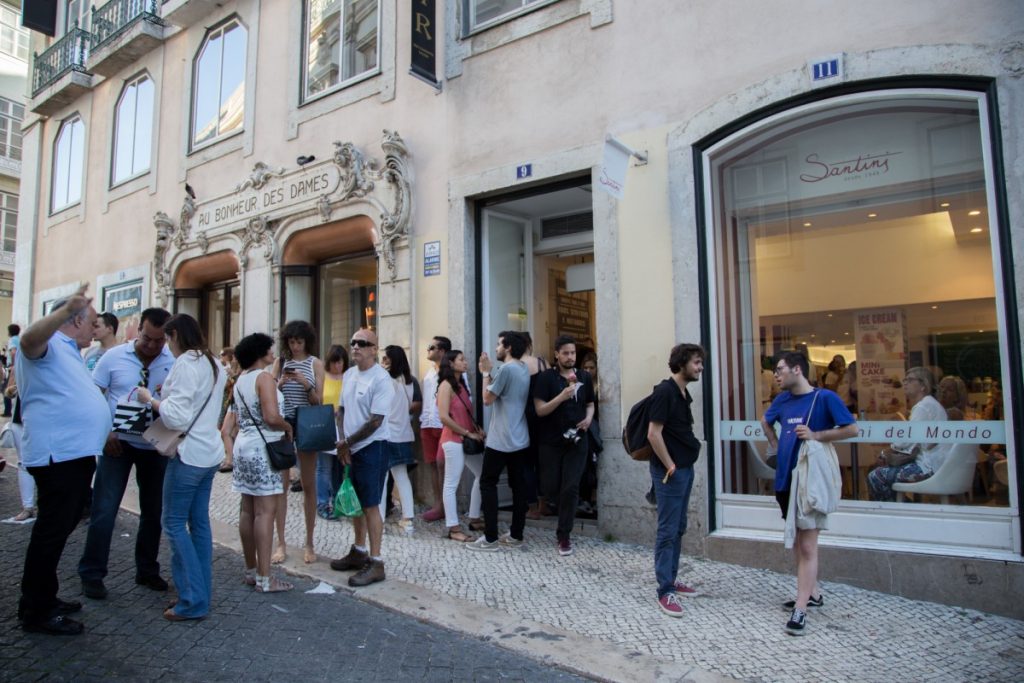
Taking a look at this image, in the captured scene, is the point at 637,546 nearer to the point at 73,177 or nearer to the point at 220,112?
the point at 220,112

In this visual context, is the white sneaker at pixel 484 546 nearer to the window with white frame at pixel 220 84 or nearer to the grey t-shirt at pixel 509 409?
the grey t-shirt at pixel 509 409

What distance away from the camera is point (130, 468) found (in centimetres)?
491

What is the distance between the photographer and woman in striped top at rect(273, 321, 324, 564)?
5562 millimetres

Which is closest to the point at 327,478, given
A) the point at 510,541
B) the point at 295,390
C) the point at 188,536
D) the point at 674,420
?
the point at 295,390

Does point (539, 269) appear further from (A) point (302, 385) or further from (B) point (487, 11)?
(A) point (302, 385)

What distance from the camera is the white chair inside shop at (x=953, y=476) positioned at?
5.07 m

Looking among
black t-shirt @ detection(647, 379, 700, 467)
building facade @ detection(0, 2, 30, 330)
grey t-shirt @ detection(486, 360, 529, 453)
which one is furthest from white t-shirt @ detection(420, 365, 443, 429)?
building facade @ detection(0, 2, 30, 330)

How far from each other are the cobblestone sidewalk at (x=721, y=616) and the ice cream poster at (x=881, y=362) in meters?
1.41

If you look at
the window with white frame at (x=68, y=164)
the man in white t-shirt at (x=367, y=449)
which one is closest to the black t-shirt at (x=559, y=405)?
the man in white t-shirt at (x=367, y=449)

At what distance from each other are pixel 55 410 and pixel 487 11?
605cm

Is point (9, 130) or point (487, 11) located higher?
point (9, 130)

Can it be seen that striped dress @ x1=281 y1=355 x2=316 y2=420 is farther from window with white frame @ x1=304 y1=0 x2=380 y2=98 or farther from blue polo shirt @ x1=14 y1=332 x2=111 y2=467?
window with white frame @ x1=304 y1=0 x2=380 y2=98

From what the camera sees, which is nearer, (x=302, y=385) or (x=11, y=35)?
(x=302, y=385)

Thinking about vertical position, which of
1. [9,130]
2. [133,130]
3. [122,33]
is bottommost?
[133,130]
